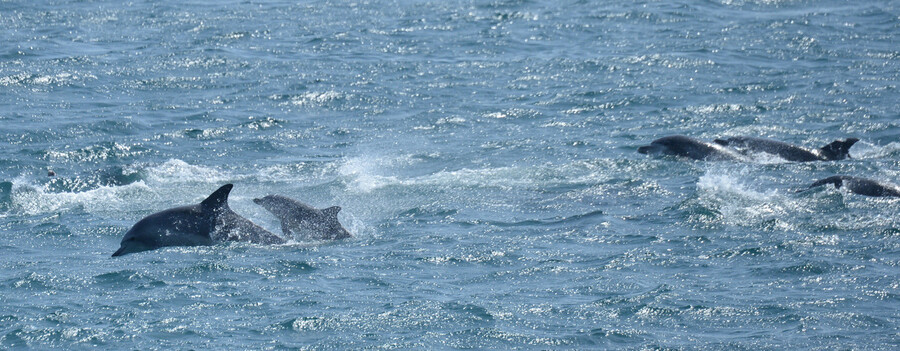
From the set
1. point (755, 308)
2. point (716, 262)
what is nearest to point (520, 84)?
point (716, 262)

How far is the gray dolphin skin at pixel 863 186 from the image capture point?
19312 millimetres

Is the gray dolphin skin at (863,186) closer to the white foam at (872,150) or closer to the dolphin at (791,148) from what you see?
the dolphin at (791,148)

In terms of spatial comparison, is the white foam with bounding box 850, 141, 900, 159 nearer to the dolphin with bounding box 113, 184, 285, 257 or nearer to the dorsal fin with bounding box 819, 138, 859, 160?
the dorsal fin with bounding box 819, 138, 859, 160

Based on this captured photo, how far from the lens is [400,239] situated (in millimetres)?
17391

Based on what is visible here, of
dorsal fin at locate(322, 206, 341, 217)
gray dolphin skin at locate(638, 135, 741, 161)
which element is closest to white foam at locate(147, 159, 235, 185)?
dorsal fin at locate(322, 206, 341, 217)

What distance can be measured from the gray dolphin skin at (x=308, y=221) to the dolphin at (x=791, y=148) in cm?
933

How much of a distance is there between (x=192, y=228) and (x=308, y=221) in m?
1.73

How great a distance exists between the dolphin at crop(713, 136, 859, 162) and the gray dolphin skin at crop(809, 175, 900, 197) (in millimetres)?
2503

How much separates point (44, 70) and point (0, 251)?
49.5 feet

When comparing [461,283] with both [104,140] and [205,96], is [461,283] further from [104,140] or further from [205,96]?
[205,96]

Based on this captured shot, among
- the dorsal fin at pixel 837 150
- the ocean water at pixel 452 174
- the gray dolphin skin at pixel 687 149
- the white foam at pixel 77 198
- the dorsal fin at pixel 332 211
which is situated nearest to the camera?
the ocean water at pixel 452 174

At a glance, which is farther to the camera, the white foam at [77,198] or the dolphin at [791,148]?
the dolphin at [791,148]

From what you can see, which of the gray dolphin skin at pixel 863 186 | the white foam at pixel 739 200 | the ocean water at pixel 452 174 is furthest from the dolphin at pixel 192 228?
the gray dolphin skin at pixel 863 186

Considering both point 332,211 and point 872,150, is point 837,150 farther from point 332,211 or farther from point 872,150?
point 332,211
